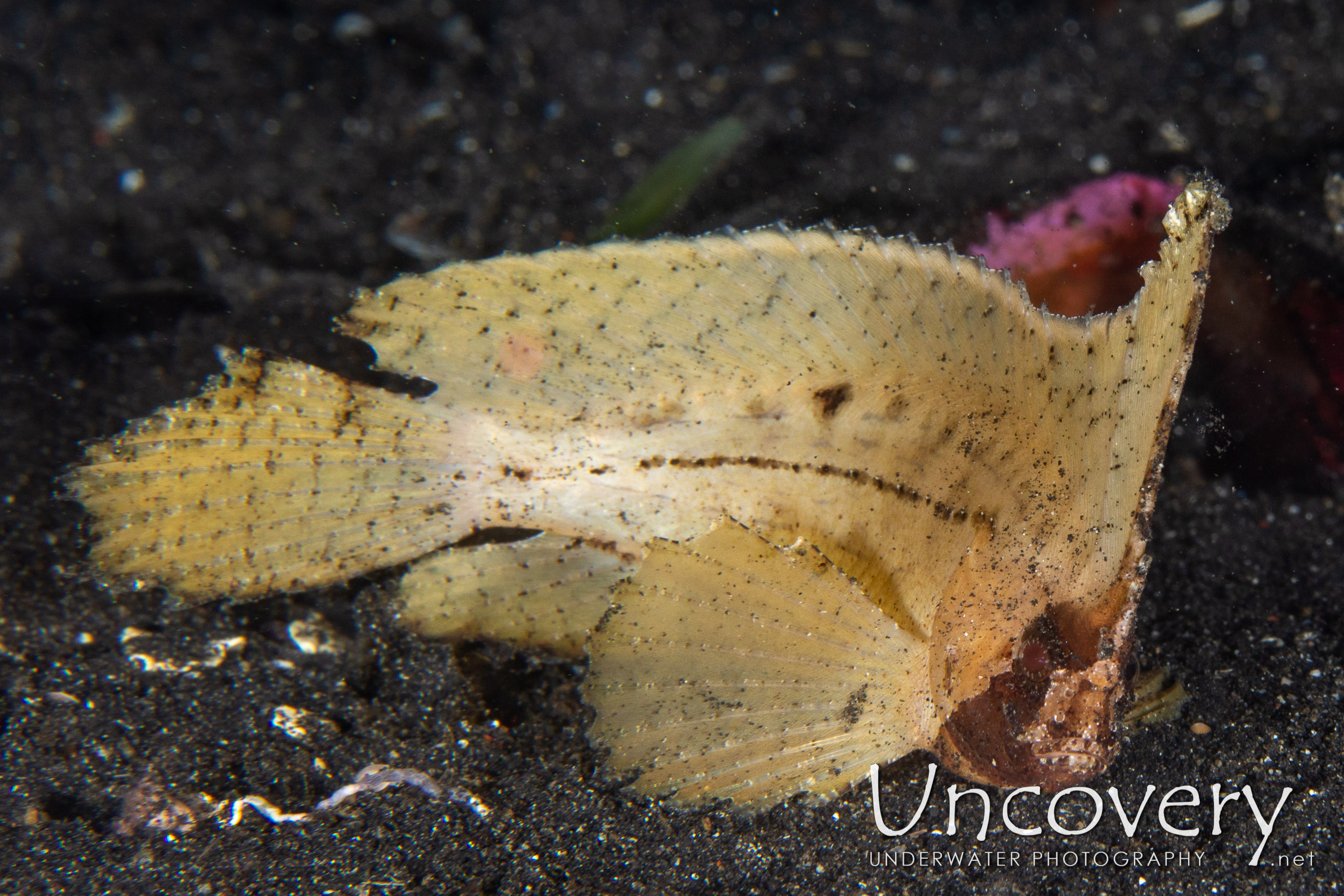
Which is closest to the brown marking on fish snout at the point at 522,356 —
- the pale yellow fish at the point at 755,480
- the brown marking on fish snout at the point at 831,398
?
the pale yellow fish at the point at 755,480

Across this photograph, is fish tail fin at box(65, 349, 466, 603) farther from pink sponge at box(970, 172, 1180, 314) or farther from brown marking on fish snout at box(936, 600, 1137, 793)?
pink sponge at box(970, 172, 1180, 314)

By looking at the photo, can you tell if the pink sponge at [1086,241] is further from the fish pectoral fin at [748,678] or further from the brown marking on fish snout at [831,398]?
the fish pectoral fin at [748,678]

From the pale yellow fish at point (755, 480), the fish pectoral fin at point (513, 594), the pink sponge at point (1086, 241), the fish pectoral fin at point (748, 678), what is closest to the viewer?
the pale yellow fish at point (755, 480)

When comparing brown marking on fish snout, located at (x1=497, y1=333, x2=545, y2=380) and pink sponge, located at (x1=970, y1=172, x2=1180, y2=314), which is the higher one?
brown marking on fish snout, located at (x1=497, y1=333, x2=545, y2=380)

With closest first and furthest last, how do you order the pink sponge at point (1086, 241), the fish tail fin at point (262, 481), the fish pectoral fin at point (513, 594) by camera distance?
the fish tail fin at point (262, 481) → the fish pectoral fin at point (513, 594) → the pink sponge at point (1086, 241)

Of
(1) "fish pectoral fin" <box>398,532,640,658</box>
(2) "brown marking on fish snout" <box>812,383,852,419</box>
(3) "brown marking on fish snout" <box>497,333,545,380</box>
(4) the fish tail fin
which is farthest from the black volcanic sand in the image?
(3) "brown marking on fish snout" <box>497,333,545,380</box>

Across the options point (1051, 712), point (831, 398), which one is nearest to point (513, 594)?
point (831, 398)

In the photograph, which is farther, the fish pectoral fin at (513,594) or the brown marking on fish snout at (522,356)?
the fish pectoral fin at (513,594)
